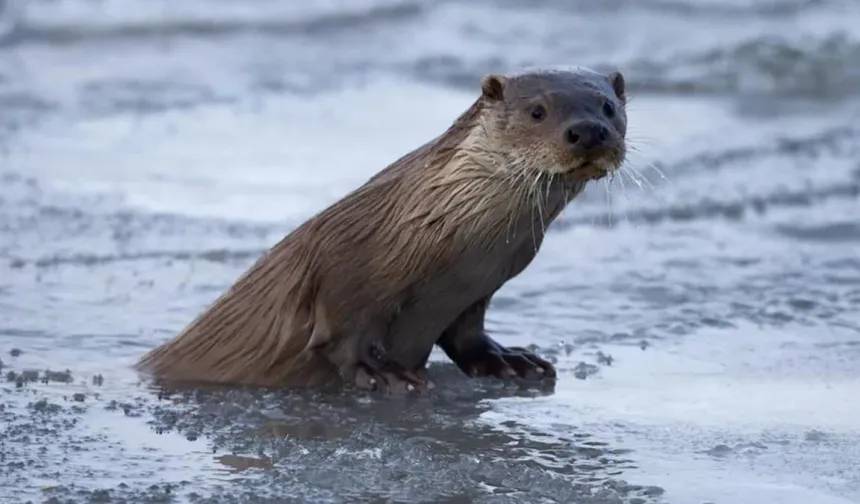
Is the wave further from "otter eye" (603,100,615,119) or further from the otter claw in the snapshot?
"otter eye" (603,100,615,119)

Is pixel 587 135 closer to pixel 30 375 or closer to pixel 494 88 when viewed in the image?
pixel 494 88

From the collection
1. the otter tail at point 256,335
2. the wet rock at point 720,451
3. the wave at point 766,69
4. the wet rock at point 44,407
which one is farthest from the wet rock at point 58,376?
the wave at point 766,69

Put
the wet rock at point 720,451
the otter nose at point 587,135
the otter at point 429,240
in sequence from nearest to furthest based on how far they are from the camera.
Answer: the wet rock at point 720,451
the otter nose at point 587,135
the otter at point 429,240

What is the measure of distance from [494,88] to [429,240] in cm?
48

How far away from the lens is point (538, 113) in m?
5.21

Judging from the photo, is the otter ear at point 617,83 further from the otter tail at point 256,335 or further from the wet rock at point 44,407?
the wet rock at point 44,407

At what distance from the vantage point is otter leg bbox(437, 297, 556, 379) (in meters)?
5.71

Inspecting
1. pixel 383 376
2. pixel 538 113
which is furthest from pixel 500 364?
pixel 538 113

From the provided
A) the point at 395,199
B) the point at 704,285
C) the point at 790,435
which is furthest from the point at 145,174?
the point at 790,435

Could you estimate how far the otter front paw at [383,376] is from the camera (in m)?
5.38

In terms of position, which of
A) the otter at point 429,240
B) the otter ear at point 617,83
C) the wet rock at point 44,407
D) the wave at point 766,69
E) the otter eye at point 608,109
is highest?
Answer: the wave at point 766,69

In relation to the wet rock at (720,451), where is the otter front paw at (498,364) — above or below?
above

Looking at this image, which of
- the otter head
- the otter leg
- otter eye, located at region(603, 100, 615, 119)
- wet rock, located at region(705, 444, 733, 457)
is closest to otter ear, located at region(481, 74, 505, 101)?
the otter head

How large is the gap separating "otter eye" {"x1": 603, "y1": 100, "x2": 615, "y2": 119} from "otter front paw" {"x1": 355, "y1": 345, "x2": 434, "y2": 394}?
3.13 feet
